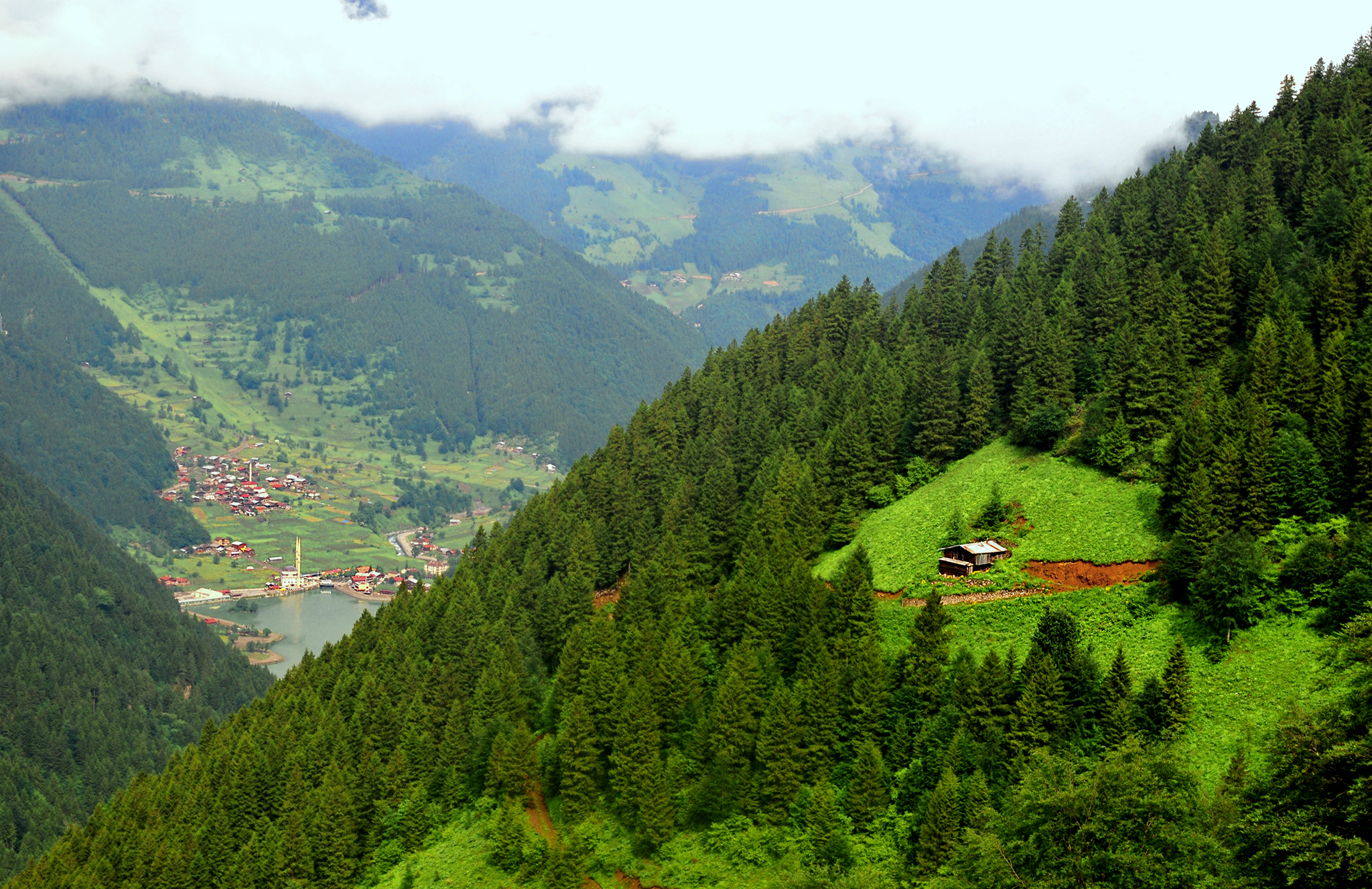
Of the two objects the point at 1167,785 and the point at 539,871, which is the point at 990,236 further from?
the point at 1167,785

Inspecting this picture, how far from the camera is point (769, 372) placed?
462 ft

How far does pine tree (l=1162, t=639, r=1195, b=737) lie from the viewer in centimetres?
5938

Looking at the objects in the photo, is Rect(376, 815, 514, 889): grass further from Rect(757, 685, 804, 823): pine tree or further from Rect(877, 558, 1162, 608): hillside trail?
Rect(877, 558, 1162, 608): hillside trail

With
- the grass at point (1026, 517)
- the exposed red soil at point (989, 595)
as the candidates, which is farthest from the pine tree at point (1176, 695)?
the grass at point (1026, 517)

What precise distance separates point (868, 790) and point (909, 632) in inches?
471

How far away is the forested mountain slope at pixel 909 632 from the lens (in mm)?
50688

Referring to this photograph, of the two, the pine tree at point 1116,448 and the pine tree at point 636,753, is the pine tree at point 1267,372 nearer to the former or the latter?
the pine tree at point 1116,448

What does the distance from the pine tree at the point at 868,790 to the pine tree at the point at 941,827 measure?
5.61m

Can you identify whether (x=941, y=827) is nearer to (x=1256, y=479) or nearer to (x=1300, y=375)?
(x=1256, y=479)

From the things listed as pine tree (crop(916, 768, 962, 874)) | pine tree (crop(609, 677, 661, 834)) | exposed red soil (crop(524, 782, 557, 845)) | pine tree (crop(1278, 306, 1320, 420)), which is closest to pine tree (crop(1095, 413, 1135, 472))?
pine tree (crop(1278, 306, 1320, 420))

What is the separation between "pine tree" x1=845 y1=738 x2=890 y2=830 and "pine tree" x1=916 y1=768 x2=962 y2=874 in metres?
5.61

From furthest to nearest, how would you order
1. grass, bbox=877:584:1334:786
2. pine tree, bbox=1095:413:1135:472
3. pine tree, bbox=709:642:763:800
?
pine tree, bbox=1095:413:1135:472, pine tree, bbox=709:642:763:800, grass, bbox=877:584:1334:786

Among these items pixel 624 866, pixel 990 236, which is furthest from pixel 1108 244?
pixel 624 866

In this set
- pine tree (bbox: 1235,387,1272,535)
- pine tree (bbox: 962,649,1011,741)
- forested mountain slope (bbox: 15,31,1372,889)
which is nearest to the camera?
forested mountain slope (bbox: 15,31,1372,889)
